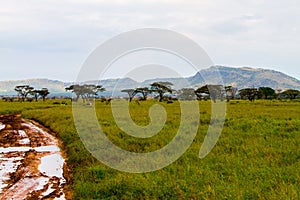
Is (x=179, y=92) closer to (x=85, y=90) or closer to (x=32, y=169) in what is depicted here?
(x=85, y=90)

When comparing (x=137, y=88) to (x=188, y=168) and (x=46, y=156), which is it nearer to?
(x=46, y=156)

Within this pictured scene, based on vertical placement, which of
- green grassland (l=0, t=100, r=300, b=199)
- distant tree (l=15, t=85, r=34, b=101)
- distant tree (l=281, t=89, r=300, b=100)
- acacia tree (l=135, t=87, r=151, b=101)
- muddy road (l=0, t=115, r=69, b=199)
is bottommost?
muddy road (l=0, t=115, r=69, b=199)

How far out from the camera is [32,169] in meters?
11.5

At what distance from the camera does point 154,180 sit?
27.2 ft

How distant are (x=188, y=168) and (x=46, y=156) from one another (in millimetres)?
7002

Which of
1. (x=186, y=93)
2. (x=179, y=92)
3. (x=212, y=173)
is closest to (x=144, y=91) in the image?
(x=179, y=92)

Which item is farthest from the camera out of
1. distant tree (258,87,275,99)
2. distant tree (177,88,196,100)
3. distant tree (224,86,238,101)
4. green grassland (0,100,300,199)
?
distant tree (258,87,275,99)

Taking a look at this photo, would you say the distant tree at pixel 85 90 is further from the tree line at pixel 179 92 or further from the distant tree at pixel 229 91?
the distant tree at pixel 229 91

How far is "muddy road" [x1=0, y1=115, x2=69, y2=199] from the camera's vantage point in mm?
8805

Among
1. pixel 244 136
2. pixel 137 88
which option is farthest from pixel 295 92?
pixel 244 136

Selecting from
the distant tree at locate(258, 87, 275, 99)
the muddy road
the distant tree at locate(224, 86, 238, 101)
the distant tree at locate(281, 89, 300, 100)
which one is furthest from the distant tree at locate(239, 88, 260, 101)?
the muddy road

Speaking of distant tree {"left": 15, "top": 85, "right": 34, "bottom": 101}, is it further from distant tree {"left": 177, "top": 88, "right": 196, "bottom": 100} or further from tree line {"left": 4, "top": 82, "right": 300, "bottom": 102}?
distant tree {"left": 177, "top": 88, "right": 196, "bottom": 100}

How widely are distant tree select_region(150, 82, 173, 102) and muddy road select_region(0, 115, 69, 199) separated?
181 ft

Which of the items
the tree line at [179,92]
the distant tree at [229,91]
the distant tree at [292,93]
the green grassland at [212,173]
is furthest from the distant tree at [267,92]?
the green grassland at [212,173]
